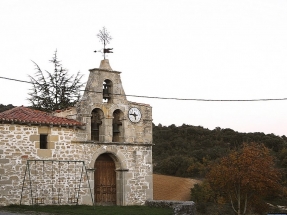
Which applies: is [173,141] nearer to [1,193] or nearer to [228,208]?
[228,208]

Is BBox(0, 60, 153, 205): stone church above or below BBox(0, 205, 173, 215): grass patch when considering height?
above

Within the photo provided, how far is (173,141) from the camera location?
5369cm

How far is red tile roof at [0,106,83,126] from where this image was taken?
2058 cm

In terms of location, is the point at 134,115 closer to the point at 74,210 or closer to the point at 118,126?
the point at 118,126

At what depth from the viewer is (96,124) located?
23922 millimetres

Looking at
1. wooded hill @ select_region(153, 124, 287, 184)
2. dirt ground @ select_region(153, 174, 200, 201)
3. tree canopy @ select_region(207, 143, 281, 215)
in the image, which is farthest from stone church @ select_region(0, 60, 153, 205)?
wooded hill @ select_region(153, 124, 287, 184)

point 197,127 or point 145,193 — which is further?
point 197,127

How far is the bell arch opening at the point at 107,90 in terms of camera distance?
24062 millimetres

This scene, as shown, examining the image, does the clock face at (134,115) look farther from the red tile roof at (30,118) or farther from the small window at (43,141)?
the small window at (43,141)

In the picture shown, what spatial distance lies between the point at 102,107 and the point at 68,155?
3117 millimetres

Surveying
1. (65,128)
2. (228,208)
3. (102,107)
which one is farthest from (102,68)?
(228,208)

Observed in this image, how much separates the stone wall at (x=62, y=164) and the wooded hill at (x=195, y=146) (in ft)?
47.3

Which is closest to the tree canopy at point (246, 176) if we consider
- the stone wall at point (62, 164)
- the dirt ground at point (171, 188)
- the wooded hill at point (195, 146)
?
the stone wall at point (62, 164)

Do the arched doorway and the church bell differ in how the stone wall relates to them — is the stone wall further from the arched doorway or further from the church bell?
the church bell
